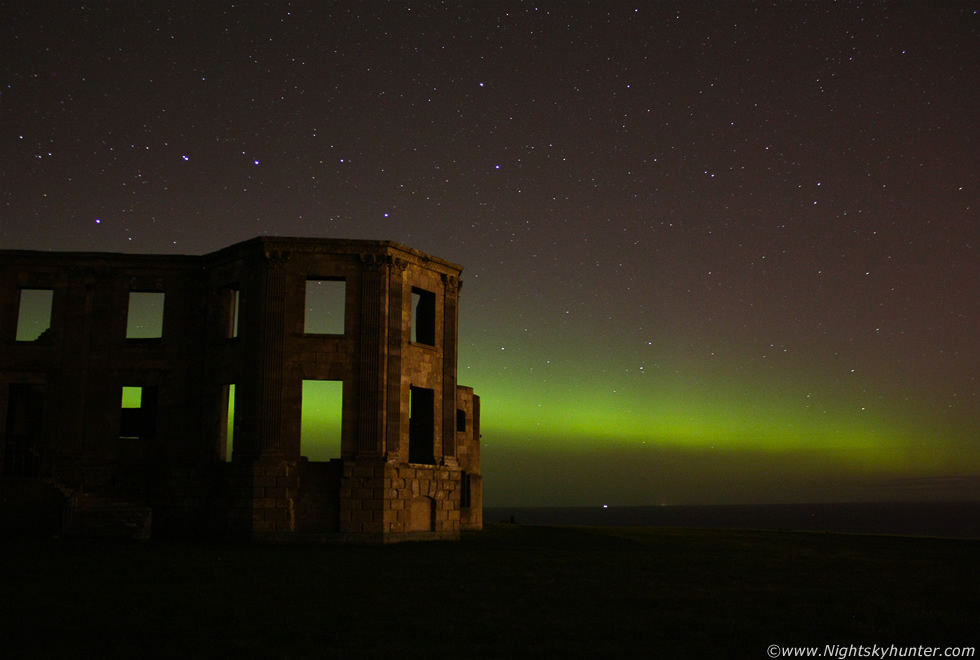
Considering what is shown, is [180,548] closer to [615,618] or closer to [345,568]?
[345,568]

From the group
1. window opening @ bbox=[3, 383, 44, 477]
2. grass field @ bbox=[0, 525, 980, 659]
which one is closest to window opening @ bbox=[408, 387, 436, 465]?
grass field @ bbox=[0, 525, 980, 659]

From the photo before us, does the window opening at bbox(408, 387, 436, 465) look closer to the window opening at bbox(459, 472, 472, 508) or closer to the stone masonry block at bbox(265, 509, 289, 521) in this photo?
the stone masonry block at bbox(265, 509, 289, 521)

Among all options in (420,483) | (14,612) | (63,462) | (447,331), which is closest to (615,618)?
(14,612)

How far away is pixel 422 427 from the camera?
32.1 meters

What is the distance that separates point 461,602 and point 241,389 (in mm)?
17121

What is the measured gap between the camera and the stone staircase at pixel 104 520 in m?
25.7

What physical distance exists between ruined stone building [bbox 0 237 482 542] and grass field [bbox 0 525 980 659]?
4.56m

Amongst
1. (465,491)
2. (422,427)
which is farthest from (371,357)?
(465,491)

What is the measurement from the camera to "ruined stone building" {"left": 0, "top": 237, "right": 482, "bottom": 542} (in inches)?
1118

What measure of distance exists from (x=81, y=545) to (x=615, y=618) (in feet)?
53.1

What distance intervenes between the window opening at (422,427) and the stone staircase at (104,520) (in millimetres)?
8754

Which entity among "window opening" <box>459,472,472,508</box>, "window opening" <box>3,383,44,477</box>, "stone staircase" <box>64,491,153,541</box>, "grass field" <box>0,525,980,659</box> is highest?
"window opening" <box>3,383,44,477</box>

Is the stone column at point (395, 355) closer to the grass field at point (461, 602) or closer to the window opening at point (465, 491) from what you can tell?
the grass field at point (461, 602)

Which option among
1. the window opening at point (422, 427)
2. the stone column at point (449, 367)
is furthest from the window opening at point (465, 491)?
the stone column at point (449, 367)
